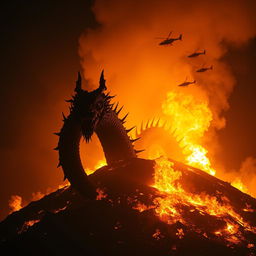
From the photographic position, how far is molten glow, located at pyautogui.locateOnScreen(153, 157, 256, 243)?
8832 millimetres

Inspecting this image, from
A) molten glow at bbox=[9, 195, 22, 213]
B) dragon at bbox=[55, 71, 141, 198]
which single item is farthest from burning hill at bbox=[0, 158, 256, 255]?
molten glow at bbox=[9, 195, 22, 213]

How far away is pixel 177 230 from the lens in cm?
834

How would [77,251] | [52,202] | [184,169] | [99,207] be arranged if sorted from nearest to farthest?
[77,251]
[99,207]
[52,202]
[184,169]

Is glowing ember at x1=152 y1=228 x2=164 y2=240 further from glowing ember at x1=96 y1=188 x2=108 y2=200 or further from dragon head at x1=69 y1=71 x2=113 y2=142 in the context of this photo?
dragon head at x1=69 y1=71 x2=113 y2=142

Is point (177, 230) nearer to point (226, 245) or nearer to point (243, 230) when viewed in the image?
point (226, 245)

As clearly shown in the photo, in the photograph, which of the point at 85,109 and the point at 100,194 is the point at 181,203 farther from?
the point at 85,109

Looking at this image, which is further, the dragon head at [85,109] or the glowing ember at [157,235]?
the dragon head at [85,109]

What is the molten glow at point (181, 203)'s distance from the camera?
29.0 ft

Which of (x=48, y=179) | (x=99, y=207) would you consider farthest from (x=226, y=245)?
(x=48, y=179)

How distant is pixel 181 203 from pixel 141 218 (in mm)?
1697

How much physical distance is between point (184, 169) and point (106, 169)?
3.11m

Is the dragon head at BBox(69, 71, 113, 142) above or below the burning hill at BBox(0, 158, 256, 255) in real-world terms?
above

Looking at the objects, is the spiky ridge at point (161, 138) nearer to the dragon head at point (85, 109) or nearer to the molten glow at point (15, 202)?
the dragon head at point (85, 109)

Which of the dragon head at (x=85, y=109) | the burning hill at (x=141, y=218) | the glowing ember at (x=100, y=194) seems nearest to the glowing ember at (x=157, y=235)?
the burning hill at (x=141, y=218)
